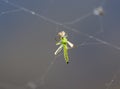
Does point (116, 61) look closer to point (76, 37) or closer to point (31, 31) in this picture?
point (76, 37)

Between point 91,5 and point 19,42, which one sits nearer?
point 91,5

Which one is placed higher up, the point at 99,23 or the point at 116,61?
the point at 99,23

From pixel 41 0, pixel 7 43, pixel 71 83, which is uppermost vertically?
pixel 41 0

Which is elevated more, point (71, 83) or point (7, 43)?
point (7, 43)

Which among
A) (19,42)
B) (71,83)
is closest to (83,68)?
(71,83)

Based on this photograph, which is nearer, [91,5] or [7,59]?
[91,5]

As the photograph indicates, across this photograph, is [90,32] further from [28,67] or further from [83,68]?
[28,67]

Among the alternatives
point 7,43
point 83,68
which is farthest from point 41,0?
point 83,68
